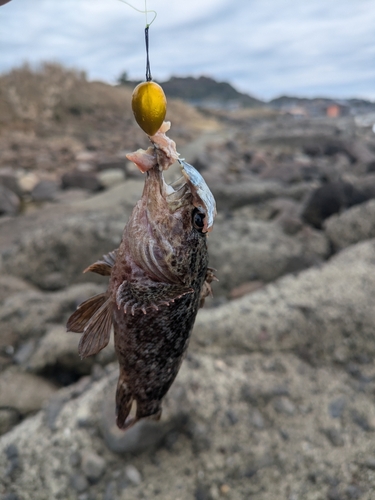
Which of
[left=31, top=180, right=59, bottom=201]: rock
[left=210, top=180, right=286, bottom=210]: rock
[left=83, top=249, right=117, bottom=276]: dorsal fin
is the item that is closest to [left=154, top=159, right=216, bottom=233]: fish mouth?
[left=83, top=249, right=117, bottom=276]: dorsal fin

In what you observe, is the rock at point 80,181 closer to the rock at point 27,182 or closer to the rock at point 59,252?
the rock at point 27,182

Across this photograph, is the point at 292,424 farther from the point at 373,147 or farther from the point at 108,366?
the point at 373,147

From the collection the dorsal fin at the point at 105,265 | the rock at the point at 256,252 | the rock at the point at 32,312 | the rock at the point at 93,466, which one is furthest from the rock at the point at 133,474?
the rock at the point at 256,252

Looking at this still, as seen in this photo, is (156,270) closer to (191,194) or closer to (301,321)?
(191,194)

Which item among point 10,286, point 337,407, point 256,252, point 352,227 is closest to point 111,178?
point 256,252

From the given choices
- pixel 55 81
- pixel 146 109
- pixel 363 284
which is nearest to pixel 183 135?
pixel 55 81

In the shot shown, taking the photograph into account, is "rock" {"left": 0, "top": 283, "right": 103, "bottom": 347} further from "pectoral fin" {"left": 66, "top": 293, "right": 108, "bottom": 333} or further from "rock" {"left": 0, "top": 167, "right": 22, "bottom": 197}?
"rock" {"left": 0, "top": 167, "right": 22, "bottom": 197}

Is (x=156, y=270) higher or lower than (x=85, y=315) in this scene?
higher
